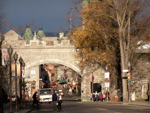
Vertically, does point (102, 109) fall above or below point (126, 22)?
below

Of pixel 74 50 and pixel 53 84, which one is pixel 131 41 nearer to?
pixel 74 50

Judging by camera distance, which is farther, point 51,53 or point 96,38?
point 51,53

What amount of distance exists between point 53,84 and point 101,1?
89.2m

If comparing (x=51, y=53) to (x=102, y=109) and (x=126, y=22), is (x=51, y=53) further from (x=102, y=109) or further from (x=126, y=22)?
(x=102, y=109)

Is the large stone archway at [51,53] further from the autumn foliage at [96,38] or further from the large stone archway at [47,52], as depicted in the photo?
the autumn foliage at [96,38]

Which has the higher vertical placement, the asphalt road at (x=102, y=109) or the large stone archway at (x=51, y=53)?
the large stone archway at (x=51, y=53)

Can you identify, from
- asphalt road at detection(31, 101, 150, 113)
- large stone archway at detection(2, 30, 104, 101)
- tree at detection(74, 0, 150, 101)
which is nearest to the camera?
asphalt road at detection(31, 101, 150, 113)

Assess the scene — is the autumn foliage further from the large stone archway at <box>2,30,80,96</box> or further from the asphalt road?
the asphalt road

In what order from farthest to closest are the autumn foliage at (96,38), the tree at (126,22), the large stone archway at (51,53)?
the large stone archway at (51,53)
the autumn foliage at (96,38)
the tree at (126,22)

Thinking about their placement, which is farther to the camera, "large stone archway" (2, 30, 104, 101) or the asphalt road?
"large stone archway" (2, 30, 104, 101)

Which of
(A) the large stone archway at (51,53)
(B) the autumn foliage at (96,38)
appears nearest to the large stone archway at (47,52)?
(A) the large stone archway at (51,53)

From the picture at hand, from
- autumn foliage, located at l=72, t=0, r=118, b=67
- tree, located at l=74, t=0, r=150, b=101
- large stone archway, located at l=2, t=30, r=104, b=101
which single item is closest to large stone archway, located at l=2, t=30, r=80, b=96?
large stone archway, located at l=2, t=30, r=104, b=101

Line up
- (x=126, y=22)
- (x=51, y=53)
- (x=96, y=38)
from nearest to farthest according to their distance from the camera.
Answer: (x=126, y=22)
(x=96, y=38)
(x=51, y=53)

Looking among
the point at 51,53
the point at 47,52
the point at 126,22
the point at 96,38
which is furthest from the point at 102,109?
the point at 47,52
